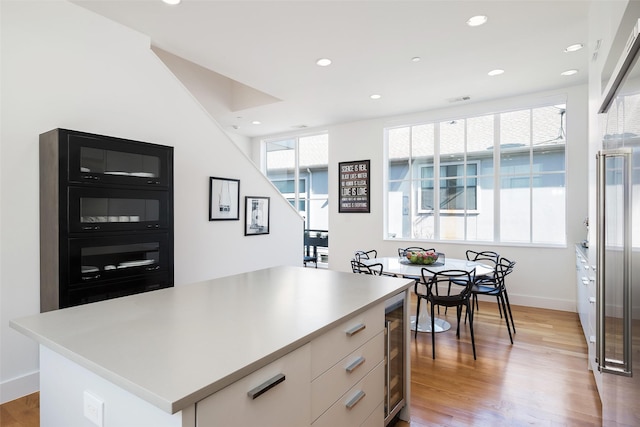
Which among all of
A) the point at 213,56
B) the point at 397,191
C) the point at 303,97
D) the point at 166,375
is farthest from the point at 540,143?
the point at 166,375

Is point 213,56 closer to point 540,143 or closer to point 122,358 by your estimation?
point 122,358

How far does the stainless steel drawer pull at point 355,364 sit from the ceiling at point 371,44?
8.66 feet

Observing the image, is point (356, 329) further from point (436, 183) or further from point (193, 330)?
point (436, 183)

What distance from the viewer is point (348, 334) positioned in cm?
152

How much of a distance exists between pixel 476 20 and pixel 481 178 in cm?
276

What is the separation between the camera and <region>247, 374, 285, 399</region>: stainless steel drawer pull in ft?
3.29

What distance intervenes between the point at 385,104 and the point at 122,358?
506 centimetres

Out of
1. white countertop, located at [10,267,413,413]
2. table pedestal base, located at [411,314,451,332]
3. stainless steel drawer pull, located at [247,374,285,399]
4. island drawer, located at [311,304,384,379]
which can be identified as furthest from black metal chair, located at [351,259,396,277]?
stainless steel drawer pull, located at [247,374,285,399]

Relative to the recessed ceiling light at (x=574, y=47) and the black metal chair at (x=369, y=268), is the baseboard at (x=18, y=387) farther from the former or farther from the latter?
the recessed ceiling light at (x=574, y=47)

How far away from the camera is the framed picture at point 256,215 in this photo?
14.6ft

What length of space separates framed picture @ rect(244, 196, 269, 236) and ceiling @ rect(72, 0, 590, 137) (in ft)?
A: 5.12

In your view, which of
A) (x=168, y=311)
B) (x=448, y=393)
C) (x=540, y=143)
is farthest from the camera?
(x=540, y=143)

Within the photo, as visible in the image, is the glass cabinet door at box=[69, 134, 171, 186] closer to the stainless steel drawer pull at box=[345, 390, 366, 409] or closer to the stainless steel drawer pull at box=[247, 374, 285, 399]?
the stainless steel drawer pull at box=[247, 374, 285, 399]

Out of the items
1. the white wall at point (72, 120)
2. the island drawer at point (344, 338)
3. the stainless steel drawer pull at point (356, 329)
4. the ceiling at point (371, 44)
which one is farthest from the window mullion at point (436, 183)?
the stainless steel drawer pull at point (356, 329)
